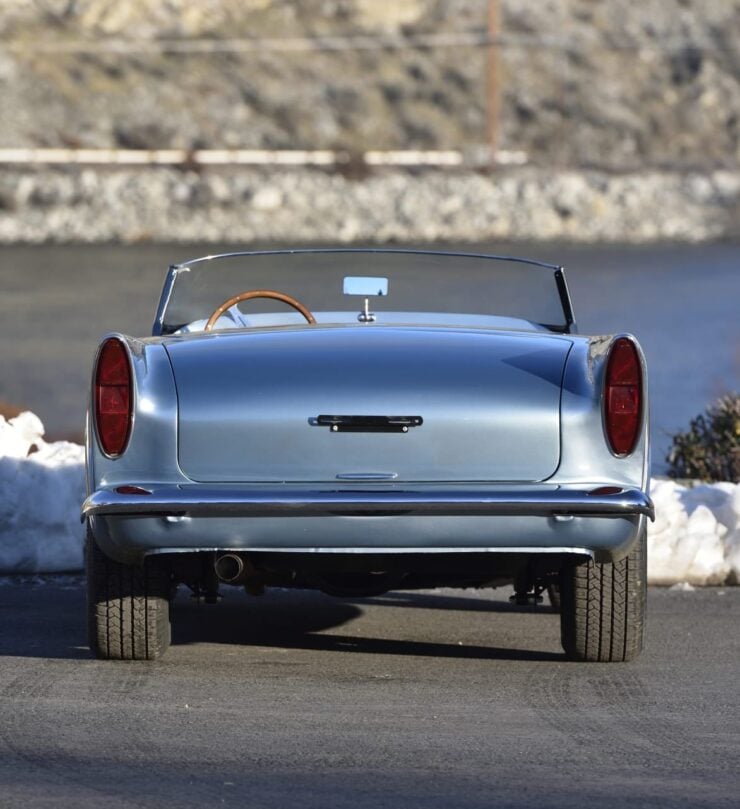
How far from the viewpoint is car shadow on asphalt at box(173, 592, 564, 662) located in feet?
20.9

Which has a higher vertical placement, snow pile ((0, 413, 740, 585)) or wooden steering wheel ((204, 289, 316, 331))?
wooden steering wheel ((204, 289, 316, 331))

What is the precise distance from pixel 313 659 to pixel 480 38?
6867 centimetres

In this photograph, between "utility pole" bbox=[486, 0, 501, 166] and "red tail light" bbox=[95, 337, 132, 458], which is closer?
"red tail light" bbox=[95, 337, 132, 458]

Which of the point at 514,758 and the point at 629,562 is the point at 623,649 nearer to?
the point at 629,562

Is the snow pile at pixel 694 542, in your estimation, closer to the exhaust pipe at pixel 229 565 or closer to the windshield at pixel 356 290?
the windshield at pixel 356 290

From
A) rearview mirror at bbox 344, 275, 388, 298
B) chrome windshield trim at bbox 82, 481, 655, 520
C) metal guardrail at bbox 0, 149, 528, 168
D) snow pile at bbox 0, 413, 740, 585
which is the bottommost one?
snow pile at bbox 0, 413, 740, 585

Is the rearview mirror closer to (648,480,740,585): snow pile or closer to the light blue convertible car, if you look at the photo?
the light blue convertible car

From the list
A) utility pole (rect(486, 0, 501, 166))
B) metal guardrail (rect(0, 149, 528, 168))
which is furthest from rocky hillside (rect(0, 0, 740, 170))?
utility pole (rect(486, 0, 501, 166))

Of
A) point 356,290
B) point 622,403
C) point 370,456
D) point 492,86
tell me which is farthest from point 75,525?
point 492,86

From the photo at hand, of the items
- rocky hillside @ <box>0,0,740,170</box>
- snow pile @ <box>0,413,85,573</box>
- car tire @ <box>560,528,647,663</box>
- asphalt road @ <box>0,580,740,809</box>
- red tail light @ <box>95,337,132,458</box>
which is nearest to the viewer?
asphalt road @ <box>0,580,740,809</box>

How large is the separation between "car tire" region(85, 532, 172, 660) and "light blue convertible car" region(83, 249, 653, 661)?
0.4 inches

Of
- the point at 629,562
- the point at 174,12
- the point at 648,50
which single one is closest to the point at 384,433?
the point at 629,562

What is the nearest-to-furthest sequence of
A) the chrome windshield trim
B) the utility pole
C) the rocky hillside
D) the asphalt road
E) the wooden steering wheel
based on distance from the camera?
the asphalt road, the chrome windshield trim, the wooden steering wheel, the rocky hillside, the utility pole

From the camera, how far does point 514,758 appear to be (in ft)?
15.1
